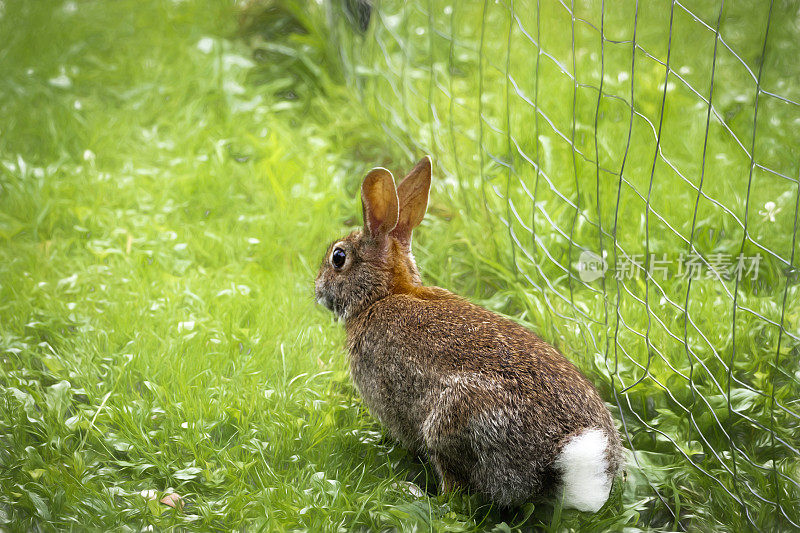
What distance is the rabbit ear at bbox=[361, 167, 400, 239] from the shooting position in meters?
2.87

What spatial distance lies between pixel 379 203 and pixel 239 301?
914 millimetres

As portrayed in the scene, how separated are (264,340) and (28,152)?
226 centimetres

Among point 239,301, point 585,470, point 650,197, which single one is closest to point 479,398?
point 585,470

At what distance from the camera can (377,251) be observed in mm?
2984

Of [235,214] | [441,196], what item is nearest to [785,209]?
[441,196]

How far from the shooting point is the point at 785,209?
3658 mm

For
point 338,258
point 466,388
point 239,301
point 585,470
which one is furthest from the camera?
point 239,301

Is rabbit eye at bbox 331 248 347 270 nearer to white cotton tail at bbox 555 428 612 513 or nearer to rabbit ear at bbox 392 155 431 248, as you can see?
rabbit ear at bbox 392 155 431 248

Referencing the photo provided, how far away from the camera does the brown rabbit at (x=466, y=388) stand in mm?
2371

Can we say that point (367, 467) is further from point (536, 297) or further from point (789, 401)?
point (789, 401)

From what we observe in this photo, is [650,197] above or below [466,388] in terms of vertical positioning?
above

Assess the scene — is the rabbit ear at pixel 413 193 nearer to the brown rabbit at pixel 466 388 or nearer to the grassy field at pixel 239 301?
the brown rabbit at pixel 466 388

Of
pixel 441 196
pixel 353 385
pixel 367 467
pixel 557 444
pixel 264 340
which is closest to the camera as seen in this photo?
pixel 557 444

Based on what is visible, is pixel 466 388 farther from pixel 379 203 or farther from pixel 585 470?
pixel 379 203
